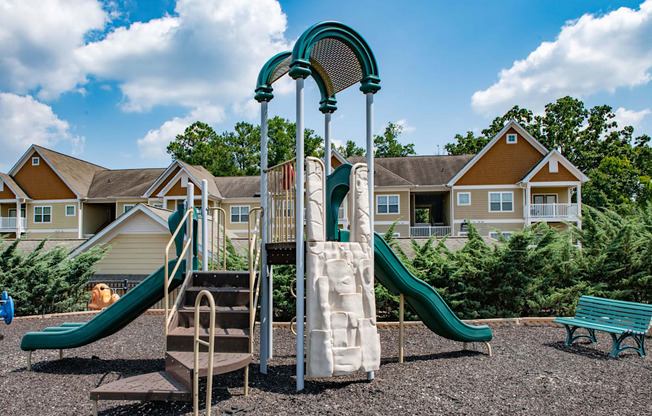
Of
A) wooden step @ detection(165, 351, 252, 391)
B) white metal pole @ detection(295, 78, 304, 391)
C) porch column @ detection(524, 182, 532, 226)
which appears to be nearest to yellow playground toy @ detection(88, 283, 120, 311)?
wooden step @ detection(165, 351, 252, 391)

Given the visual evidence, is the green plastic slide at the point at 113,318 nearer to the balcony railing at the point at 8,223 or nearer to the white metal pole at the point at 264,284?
the white metal pole at the point at 264,284

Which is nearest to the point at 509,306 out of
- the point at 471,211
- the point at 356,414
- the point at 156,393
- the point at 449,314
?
the point at 449,314

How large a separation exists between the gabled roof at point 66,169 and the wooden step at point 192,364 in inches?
1172

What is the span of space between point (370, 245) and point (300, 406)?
7.24 ft

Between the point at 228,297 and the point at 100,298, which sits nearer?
the point at 228,297

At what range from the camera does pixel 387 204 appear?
28.3 metres

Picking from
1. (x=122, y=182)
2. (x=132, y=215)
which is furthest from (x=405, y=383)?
(x=122, y=182)

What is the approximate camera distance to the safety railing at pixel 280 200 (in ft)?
20.4

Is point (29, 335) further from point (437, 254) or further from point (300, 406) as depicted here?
point (437, 254)

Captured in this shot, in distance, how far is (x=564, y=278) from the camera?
10.5 metres

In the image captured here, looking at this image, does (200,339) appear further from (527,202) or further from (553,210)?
(553,210)

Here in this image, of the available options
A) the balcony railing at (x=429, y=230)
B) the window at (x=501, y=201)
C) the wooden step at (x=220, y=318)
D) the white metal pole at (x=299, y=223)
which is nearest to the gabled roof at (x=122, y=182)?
the balcony railing at (x=429, y=230)

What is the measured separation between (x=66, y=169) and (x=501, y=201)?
29634 mm

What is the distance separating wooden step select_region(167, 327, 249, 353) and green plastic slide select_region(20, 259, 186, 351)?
4.09 feet
